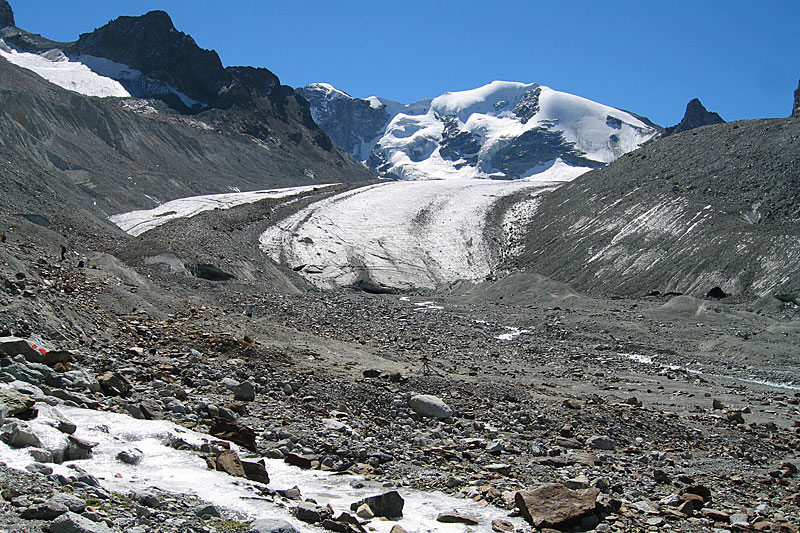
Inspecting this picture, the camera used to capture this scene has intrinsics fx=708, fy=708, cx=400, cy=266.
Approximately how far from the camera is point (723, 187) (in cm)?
3891

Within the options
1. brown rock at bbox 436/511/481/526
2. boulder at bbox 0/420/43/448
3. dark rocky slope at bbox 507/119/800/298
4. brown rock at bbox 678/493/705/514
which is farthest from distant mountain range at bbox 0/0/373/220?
brown rock at bbox 678/493/705/514

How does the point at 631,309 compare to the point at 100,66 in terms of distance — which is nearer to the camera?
the point at 631,309

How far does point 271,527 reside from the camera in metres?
5.68

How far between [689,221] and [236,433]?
3342 cm

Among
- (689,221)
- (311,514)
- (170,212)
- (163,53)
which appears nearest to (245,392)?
(311,514)

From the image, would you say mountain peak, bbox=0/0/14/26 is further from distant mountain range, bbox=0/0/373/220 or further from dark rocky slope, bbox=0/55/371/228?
dark rocky slope, bbox=0/55/371/228

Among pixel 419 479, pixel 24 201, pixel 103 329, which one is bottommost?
pixel 419 479

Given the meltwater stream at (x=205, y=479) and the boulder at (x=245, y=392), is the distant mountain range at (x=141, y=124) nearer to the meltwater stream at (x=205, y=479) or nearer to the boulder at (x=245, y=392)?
the boulder at (x=245, y=392)

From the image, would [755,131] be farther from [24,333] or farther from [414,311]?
[24,333]

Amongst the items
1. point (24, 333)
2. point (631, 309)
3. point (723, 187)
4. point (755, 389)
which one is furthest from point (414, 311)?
point (723, 187)

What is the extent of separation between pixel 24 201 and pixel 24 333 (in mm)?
20751

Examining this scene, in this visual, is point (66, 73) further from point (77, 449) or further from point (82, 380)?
point (77, 449)

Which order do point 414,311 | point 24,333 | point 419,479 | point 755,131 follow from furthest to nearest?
1. point 755,131
2. point 414,311
3. point 24,333
4. point 419,479

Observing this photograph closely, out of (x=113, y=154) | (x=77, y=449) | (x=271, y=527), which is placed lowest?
(x=271, y=527)
